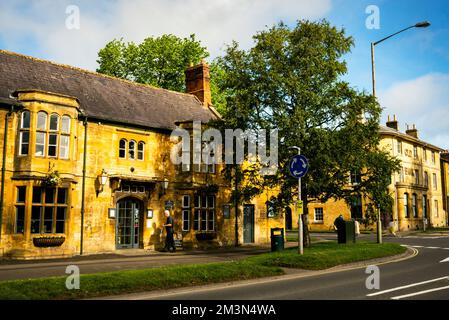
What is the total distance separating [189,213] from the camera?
83.2 feet

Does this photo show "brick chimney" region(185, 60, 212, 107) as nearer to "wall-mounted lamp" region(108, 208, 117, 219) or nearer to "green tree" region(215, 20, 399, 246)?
"green tree" region(215, 20, 399, 246)

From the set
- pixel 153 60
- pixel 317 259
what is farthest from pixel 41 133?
pixel 153 60

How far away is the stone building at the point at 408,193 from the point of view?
46969 millimetres

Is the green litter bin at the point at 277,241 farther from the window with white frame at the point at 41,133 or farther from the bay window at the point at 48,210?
the window with white frame at the point at 41,133

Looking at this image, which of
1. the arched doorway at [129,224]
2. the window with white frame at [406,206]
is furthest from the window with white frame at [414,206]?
the arched doorway at [129,224]

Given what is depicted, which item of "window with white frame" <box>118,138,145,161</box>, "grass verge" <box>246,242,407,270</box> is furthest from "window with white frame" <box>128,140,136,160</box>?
"grass verge" <box>246,242,407,270</box>

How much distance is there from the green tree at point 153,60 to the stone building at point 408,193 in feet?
71.1

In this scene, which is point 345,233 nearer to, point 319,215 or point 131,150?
point 131,150

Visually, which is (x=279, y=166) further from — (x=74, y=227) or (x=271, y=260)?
(x=74, y=227)

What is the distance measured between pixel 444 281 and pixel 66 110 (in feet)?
55.9

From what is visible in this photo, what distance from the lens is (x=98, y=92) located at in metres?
23.9

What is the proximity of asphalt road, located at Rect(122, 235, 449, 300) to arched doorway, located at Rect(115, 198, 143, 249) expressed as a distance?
463 inches

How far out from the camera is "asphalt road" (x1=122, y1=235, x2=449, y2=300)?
9586mm
